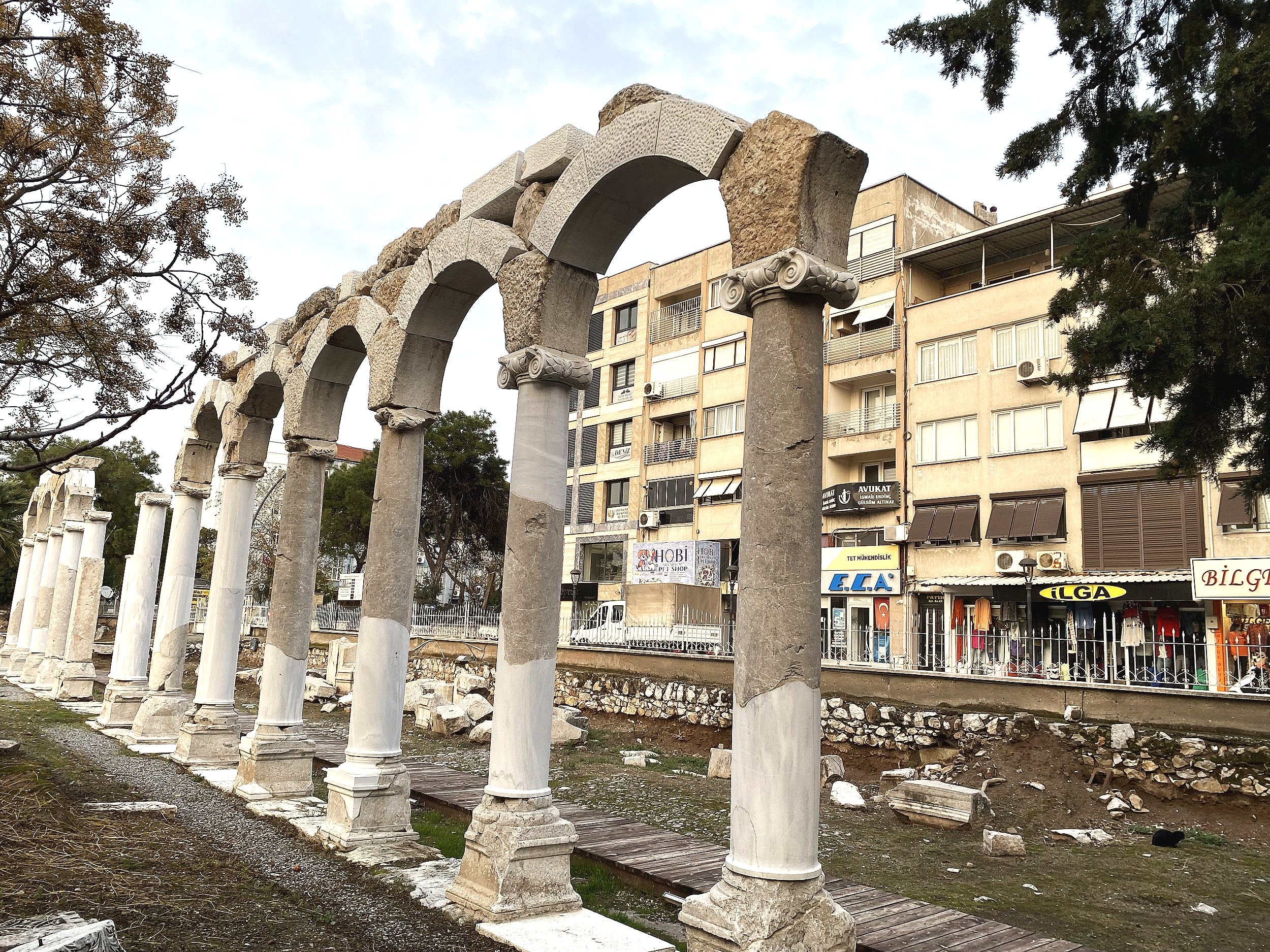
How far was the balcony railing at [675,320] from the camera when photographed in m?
31.8

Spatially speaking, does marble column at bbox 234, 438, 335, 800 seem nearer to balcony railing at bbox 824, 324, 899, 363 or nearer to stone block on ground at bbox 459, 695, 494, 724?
stone block on ground at bbox 459, 695, 494, 724

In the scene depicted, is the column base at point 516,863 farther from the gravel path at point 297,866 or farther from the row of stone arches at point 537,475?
the gravel path at point 297,866

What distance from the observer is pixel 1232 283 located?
7.16 metres

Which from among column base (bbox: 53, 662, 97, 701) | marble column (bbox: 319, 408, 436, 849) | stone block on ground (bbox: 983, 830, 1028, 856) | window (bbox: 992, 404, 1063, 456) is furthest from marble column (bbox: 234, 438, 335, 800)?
window (bbox: 992, 404, 1063, 456)

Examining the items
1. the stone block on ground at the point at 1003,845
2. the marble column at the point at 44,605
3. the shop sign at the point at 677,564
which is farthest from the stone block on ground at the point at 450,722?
the marble column at the point at 44,605

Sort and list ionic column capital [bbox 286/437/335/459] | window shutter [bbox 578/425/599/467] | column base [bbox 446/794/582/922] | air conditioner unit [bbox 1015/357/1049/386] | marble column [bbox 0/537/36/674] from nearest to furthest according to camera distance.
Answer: column base [bbox 446/794/582/922] → ionic column capital [bbox 286/437/335/459] → air conditioner unit [bbox 1015/357/1049/386] → marble column [bbox 0/537/36/674] → window shutter [bbox 578/425/599/467]

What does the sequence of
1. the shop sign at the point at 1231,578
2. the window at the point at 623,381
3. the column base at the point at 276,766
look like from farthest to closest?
the window at the point at 623,381 < the shop sign at the point at 1231,578 < the column base at the point at 276,766

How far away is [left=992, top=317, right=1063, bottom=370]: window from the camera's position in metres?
22.5

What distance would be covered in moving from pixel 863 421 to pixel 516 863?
22.7m

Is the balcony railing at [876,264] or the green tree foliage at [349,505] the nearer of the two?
the balcony railing at [876,264]

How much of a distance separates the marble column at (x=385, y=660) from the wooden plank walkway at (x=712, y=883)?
1.39 meters

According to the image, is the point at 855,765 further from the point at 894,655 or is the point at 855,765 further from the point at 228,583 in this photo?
the point at 228,583

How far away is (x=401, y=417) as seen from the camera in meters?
8.47

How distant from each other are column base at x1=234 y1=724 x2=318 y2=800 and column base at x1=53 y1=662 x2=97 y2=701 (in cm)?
1219
